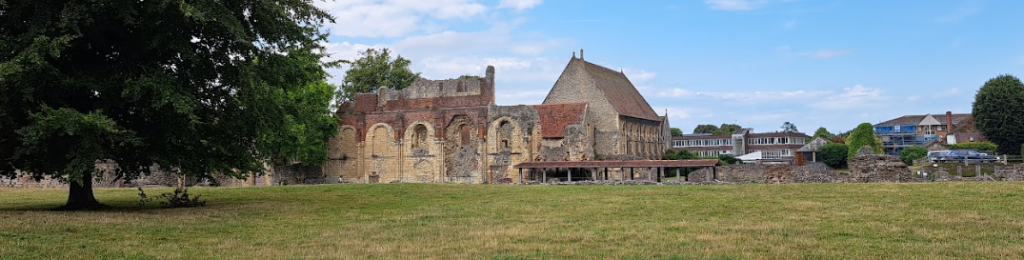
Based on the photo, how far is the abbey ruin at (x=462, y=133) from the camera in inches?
1981

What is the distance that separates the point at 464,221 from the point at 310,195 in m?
13.2

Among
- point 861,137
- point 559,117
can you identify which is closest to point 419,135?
point 559,117

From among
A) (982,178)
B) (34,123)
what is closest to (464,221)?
(34,123)

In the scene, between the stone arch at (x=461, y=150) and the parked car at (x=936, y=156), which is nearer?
the parked car at (x=936, y=156)

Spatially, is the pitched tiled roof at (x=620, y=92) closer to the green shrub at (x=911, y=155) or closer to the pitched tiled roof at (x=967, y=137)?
the green shrub at (x=911, y=155)

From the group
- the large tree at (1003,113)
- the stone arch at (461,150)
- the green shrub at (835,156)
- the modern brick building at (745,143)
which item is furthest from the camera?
the modern brick building at (745,143)

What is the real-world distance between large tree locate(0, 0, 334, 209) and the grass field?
1.46 metres

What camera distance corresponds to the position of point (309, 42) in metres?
22.5

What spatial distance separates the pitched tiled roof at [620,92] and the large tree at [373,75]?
14.9 metres

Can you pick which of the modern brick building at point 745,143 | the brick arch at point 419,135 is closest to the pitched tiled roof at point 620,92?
the brick arch at point 419,135

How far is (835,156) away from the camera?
202ft

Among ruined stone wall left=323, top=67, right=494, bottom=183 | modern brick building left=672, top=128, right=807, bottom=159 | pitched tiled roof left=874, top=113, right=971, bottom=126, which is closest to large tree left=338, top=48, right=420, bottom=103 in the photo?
ruined stone wall left=323, top=67, right=494, bottom=183

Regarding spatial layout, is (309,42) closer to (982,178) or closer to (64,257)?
(64,257)

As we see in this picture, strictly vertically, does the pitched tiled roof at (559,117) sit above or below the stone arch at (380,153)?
above
